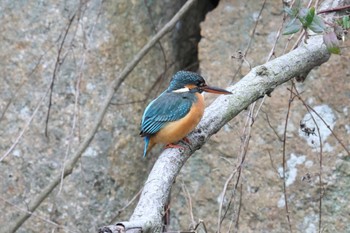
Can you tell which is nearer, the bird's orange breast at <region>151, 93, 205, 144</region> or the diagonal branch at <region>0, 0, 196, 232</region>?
the bird's orange breast at <region>151, 93, 205, 144</region>

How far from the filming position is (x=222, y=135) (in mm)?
4473

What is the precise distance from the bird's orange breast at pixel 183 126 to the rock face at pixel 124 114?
0.97m

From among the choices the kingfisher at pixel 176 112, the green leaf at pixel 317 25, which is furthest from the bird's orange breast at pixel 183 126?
the green leaf at pixel 317 25

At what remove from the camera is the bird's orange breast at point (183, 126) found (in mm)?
3342

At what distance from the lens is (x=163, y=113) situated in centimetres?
354

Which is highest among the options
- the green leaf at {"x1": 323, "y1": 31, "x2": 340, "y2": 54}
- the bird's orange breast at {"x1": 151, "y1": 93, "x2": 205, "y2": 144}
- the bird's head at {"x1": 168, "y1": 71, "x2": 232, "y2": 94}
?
the bird's head at {"x1": 168, "y1": 71, "x2": 232, "y2": 94}

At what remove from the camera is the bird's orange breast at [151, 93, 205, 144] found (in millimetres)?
3342

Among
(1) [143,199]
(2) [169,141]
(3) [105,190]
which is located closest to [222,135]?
(3) [105,190]

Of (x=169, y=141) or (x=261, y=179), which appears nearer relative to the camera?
(x=169, y=141)

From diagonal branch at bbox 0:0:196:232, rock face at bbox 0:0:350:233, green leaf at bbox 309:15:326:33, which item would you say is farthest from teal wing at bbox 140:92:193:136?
rock face at bbox 0:0:350:233

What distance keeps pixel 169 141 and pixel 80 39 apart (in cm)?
147

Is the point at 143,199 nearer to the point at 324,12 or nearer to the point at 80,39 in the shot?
the point at 324,12

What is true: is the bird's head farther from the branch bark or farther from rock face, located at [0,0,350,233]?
rock face, located at [0,0,350,233]

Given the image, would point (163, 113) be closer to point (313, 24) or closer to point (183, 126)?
point (183, 126)
